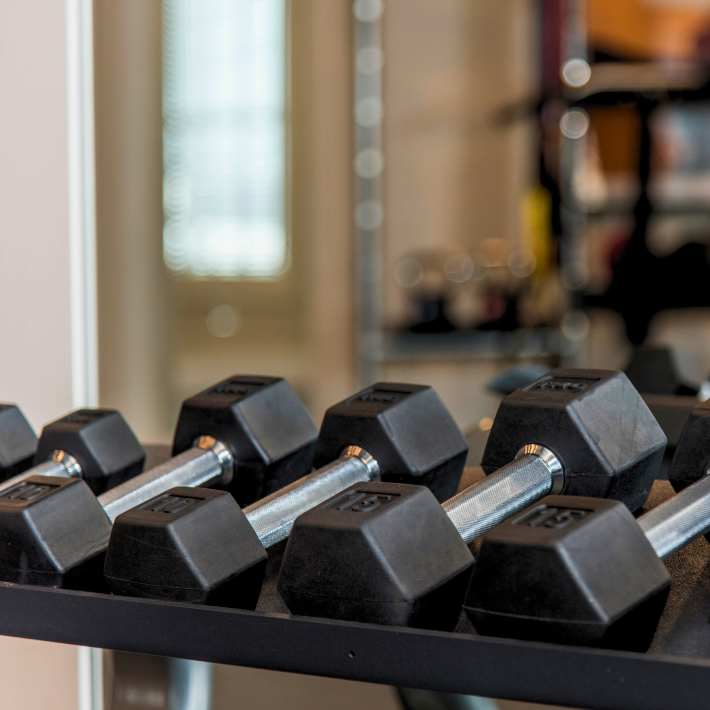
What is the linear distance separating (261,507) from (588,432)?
122 mm

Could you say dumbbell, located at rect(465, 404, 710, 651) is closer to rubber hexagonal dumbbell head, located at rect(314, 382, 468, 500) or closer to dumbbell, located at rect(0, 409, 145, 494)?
rubber hexagonal dumbbell head, located at rect(314, 382, 468, 500)

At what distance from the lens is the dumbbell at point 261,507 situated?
413 mm

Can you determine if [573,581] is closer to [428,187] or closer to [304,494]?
[304,494]

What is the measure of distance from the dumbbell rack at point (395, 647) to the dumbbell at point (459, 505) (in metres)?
0.01

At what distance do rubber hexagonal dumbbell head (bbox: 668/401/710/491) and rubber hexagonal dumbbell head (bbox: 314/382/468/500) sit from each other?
9cm

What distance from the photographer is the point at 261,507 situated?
471mm

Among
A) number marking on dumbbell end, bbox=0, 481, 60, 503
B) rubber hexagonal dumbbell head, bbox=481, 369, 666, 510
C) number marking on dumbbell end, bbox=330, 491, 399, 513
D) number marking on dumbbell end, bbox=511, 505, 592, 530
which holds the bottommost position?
number marking on dumbbell end, bbox=0, 481, 60, 503

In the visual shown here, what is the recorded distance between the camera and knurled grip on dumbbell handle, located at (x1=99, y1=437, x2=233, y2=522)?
0.51 metres

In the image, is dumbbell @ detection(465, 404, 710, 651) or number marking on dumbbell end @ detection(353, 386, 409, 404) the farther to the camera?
number marking on dumbbell end @ detection(353, 386, 409, 404)

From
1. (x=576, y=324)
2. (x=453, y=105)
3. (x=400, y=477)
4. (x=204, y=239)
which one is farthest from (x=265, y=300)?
(x=400, y=477)

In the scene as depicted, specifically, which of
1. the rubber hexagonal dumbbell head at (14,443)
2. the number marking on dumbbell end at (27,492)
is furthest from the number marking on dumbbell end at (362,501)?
the rubber hexagonal dumbbell head at (14,443)

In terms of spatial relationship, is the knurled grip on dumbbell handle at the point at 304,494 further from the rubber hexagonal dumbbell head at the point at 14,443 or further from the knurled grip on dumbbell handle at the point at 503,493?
the rubber hexagonal dumbbell head at the point at 14,443

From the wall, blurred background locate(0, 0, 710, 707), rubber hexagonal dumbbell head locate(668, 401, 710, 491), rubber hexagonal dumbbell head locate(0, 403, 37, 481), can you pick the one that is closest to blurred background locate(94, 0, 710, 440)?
blurred background locate(0, 0, 710, 707)

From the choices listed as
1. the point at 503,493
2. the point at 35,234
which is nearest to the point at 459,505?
the point at 503,493
